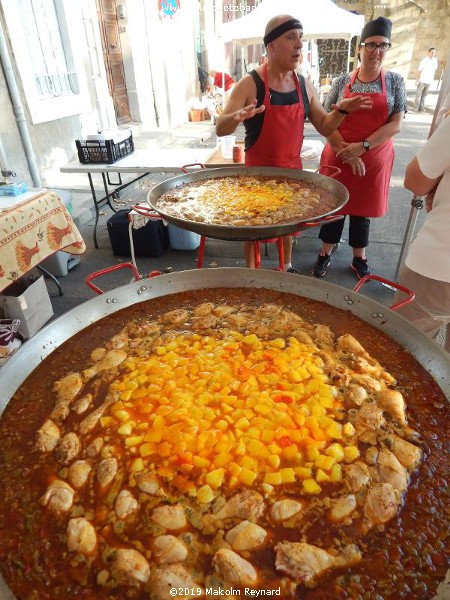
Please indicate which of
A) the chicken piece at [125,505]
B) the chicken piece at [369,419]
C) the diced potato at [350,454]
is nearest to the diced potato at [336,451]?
the diced potato at [350,454]

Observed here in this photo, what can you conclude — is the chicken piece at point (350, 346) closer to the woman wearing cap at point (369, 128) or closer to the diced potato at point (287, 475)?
the diced potato at point (287, 475)

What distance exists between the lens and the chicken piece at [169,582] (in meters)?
1.02

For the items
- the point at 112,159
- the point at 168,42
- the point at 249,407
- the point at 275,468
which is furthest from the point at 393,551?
the point at 168,42

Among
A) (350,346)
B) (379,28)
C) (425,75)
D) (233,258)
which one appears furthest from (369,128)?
Result: (425,75)

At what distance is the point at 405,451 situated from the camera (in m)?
1.34

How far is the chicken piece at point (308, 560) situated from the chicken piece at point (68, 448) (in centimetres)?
77

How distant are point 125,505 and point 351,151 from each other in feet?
12.1

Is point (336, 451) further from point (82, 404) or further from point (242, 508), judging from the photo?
point (82, 404)

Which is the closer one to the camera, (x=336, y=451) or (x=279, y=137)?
(x=336, y=451)

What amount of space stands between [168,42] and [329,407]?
1337cm

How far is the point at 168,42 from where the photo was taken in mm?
11719

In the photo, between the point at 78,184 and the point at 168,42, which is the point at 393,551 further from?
the point at 168,42

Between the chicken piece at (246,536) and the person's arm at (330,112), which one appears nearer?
the chicken piece at (246,536)

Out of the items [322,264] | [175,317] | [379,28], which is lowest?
[322,264]
